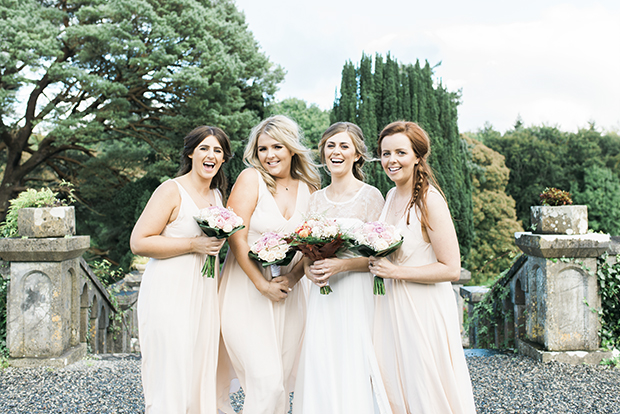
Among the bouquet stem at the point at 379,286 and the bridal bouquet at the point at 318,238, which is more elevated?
the bridal bouquet at the point at 318,238

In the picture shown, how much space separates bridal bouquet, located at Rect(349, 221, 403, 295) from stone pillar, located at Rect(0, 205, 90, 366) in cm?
365

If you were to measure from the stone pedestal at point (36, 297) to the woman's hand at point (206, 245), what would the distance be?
2.58 metres

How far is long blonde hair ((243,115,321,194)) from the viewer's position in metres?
3.28

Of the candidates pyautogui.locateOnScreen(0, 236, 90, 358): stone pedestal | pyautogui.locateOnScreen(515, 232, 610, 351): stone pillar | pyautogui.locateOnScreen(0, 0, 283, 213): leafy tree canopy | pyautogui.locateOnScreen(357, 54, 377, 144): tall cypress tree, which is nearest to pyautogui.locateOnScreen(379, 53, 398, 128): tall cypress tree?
pyautogui.locateOnScreen(357, 54, 377, 144): tall cypress tree

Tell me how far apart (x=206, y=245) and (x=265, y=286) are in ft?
1.64

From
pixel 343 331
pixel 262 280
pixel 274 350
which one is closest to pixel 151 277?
pixel 262 280

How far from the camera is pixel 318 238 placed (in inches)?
103

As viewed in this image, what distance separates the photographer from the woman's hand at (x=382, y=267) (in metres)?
2.70

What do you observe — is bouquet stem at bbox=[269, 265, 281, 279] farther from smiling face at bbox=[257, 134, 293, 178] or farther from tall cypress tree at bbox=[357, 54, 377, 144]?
tall cypress tree at bbox=[357, 54, 377, 144]

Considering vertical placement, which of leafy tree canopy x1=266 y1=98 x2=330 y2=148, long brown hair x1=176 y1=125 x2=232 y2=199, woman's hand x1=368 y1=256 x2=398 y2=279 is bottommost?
woman's hand x1=368 y1=256 x2=398 y2=279

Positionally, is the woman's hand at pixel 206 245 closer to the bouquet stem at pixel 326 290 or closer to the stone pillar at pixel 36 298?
the bouquet stem at pixel 326 290

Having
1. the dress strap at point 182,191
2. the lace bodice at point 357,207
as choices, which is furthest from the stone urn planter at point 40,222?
the lace bodice at point 357,207

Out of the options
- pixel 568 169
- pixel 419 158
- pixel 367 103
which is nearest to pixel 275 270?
pixel 419 158

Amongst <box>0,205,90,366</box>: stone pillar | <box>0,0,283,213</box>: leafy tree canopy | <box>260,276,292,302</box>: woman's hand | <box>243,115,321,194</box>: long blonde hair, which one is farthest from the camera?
<box>0,0,283,213</box>: leafy tree canopy
